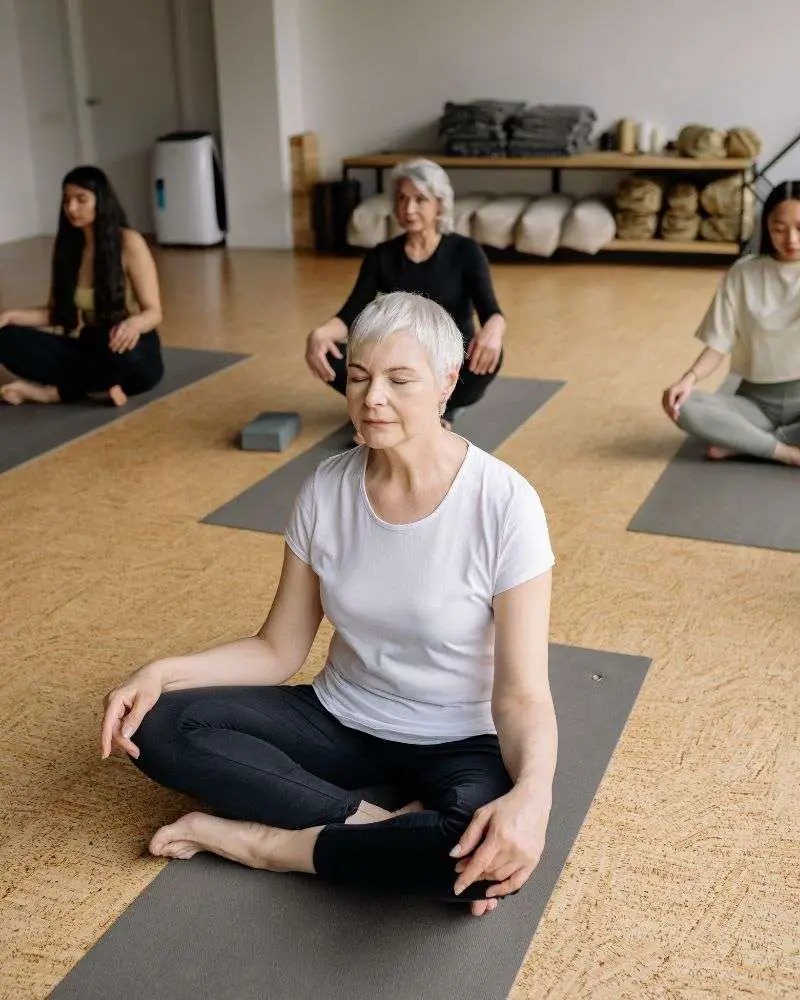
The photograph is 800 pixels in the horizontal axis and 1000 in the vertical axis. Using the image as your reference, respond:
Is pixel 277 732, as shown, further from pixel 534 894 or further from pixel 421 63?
pixel 421 63

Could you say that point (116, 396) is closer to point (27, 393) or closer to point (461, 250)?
point (27, 393)

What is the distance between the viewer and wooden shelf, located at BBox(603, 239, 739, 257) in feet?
21.0

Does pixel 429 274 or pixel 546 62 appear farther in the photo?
pixel 546 62

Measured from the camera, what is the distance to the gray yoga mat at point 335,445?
319 cm

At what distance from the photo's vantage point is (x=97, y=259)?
3.99 meters

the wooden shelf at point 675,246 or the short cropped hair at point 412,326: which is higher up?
the short cropped hair at point 412,326

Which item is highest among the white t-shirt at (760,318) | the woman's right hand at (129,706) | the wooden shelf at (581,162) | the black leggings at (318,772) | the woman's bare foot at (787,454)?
the wooden shelf at (581,162)

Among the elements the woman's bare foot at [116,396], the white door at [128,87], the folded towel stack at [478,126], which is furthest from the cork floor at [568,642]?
the white door at [128,87]

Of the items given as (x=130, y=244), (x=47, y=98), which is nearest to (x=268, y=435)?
(x=130, y=244)

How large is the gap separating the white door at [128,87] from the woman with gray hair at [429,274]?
468 cm

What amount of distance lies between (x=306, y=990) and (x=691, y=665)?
1107mm

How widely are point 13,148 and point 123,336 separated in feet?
14.7

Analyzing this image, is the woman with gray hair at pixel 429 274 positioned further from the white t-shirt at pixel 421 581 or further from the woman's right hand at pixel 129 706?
the woman's right hand at pixel 129 706

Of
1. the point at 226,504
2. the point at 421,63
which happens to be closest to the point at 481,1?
the point at 421,63
